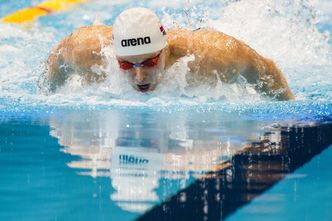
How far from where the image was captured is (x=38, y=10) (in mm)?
8367

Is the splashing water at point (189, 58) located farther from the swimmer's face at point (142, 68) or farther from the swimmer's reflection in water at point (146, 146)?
the swimmer's reflection in water at point (146, 146)

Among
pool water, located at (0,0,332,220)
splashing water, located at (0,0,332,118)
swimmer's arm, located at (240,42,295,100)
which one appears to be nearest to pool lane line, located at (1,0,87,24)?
splashing water, located at (0,0,332,118)

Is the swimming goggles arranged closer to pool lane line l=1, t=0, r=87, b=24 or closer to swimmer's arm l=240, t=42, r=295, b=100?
swimmer's arm l=240, t=42, r=295, b=100

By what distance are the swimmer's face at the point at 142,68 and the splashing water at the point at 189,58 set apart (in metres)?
0.11

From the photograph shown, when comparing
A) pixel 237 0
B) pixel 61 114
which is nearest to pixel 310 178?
pixel 61 114

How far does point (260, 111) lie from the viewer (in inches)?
126

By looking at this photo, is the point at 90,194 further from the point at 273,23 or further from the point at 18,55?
the point at 273,23

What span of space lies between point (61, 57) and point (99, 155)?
1.95 metres

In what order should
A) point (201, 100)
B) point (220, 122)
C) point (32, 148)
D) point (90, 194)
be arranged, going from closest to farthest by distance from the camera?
point (90, 194), point (32, 148), point (220, 122), point (201, 100)

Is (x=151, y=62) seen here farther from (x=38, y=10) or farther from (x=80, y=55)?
(x=38, y=10)

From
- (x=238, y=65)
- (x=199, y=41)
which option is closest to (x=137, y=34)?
(x=199, y=41)

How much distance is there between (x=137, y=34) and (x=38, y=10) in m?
5.23

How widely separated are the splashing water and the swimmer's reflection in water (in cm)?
42

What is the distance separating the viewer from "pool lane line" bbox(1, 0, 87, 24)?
26.2 ft
